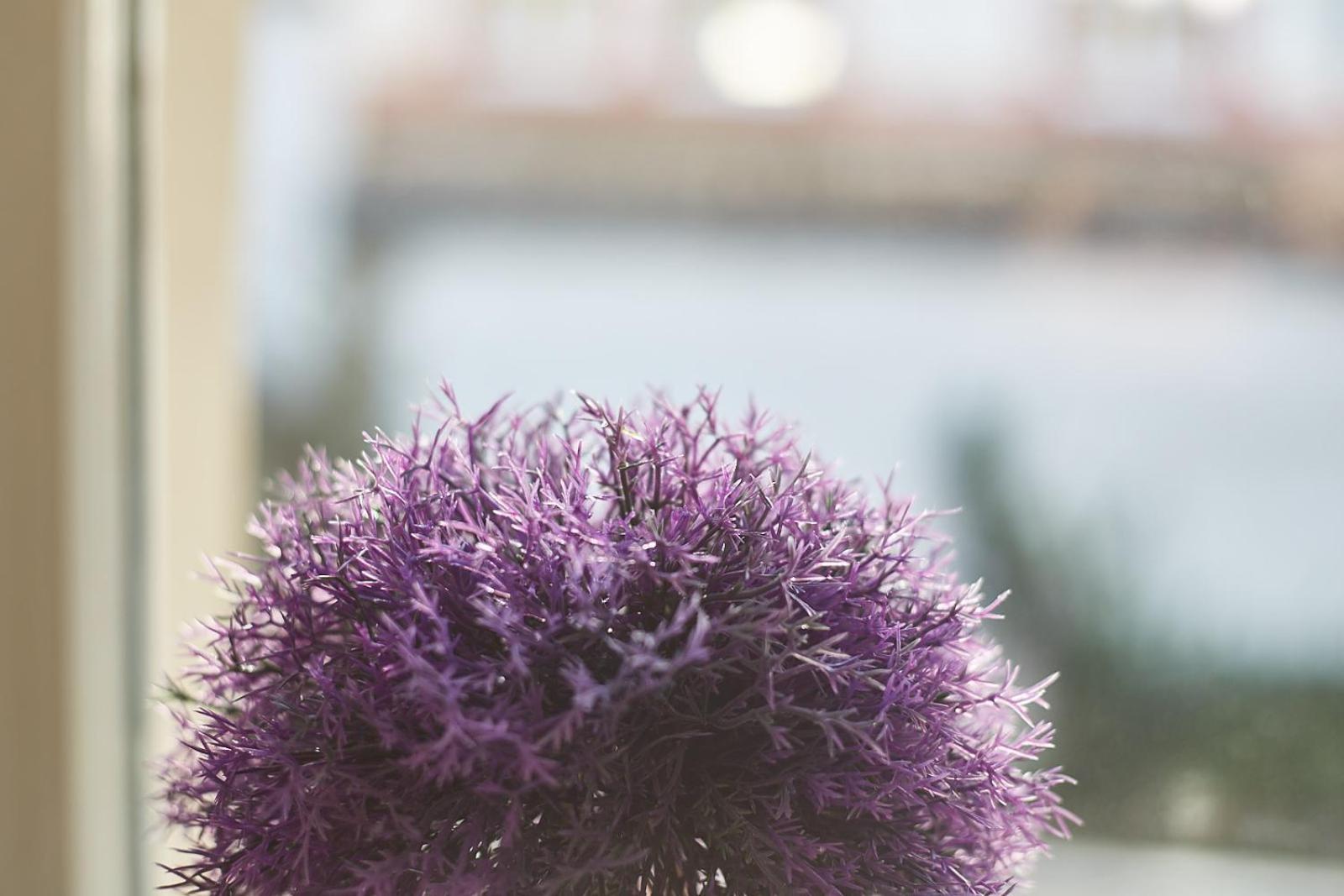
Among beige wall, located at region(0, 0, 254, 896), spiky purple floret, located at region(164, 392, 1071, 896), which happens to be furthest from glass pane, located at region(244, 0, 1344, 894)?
spiky purple floret, located at region(164, 392, 1071, 896)

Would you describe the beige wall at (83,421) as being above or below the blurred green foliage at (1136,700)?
above

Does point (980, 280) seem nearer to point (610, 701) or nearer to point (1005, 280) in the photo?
point (1005, 280)

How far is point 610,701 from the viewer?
0.37 m

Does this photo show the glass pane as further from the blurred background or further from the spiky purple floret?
the spiky purple floret

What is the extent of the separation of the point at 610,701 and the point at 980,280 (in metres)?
0.66

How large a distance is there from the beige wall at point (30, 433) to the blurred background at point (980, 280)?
0.19 meters

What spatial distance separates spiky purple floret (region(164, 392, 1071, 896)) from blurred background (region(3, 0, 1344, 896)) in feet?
1.39

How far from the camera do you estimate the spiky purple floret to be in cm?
38

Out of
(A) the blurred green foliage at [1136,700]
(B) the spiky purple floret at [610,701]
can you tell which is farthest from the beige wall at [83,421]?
(A) the blurred green foliage at [1136,700]

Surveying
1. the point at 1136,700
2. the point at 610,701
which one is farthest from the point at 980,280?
the point at 610,701

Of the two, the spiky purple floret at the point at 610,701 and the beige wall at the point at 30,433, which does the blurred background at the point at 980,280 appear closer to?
the beige wall at the point at 30,433

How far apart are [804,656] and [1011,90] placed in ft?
2.25

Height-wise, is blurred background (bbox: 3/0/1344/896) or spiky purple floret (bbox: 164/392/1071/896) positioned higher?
blurred background (bbox: 3/0/1344/896)

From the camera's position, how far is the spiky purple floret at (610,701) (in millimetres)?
383
